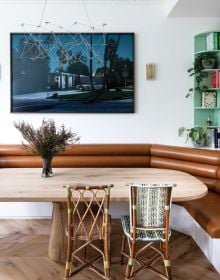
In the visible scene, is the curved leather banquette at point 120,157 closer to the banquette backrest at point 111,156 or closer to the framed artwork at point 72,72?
the banquette backrest at point 111,156

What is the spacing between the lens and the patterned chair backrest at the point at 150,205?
A: 2.02 m

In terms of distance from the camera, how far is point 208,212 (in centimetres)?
254

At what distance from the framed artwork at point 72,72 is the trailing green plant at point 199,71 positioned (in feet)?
2.53

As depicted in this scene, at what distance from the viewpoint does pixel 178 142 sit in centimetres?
392

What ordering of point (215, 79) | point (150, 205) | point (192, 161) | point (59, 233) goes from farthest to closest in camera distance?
1. point (215, 79)
2. point (192, 161)
3. point (59, 233)
4. point (150, 205)

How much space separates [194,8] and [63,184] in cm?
259

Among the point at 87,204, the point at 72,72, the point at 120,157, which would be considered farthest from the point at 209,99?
the point at 87,204

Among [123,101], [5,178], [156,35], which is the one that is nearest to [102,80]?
[123,101]

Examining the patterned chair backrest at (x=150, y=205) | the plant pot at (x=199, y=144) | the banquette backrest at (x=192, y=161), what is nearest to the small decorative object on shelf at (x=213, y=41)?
the plant pot at (x=199, y=144)

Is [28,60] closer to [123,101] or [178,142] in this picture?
[123,101]

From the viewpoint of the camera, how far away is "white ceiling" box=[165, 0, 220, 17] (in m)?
3.29

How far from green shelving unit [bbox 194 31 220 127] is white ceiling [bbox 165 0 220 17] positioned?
25cm

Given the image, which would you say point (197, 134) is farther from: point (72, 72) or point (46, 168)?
point (46, 168)

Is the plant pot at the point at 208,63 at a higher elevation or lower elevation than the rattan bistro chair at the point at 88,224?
higher
